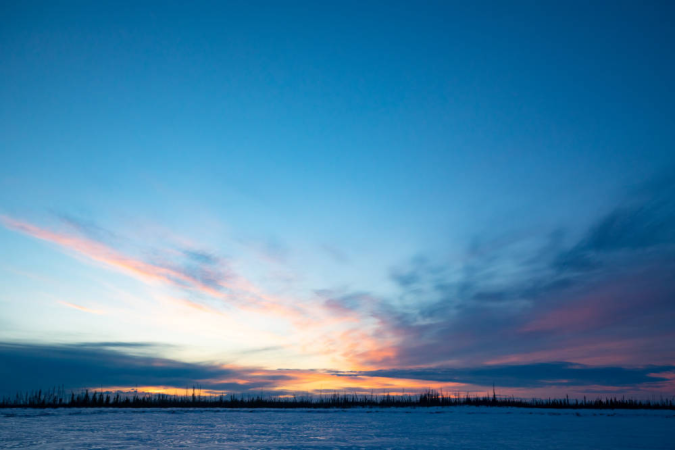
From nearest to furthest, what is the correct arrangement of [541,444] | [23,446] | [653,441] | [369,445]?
[23,446]
[369,445]
[541,444]
[653,441]

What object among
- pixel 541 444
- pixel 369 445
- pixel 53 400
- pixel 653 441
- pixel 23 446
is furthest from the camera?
pixel 53 400

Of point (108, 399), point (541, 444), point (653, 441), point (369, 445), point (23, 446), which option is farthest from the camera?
point (108, 399)

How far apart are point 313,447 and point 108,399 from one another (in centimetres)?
6634

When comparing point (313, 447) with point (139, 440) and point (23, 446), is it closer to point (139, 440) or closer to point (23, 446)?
point (139, 440)

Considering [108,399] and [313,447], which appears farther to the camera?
[108,399]

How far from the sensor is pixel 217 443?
22.1 m

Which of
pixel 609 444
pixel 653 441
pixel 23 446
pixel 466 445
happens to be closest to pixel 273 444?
pixel 466 445

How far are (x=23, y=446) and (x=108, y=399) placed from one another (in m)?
60.9

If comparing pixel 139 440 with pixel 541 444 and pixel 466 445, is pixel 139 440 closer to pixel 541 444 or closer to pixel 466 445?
pixel 466 445

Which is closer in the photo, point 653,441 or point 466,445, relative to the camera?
point 466,445

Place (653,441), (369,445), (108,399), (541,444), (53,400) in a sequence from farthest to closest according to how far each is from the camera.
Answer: (108,399)
(53,400)
(653,441)
(541,444)
(369,445)

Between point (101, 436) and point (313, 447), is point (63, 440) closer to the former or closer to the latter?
point (101, 436)

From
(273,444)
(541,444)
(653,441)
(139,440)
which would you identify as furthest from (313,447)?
(653,441)

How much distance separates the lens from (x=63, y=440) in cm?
2231
